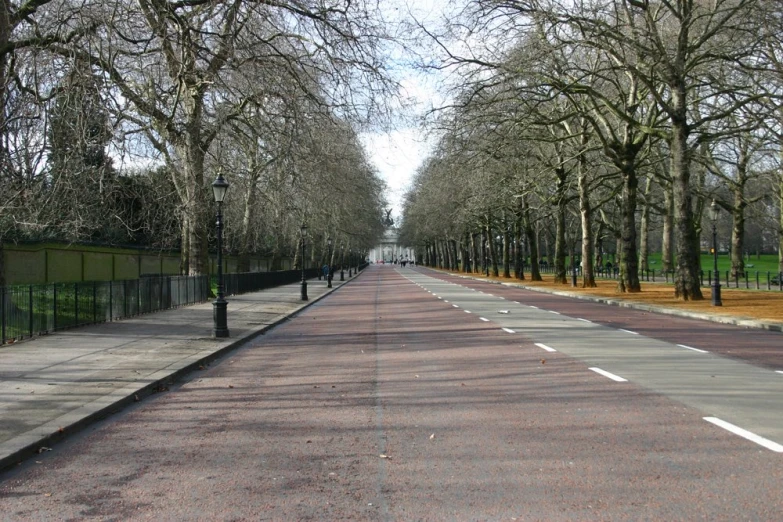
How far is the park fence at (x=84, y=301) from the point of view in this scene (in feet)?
49.1

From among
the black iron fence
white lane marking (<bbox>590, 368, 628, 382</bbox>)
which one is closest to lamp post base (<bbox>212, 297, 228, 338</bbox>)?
white lane marking (<bbox>590, 368, 628, 382</bbox>)

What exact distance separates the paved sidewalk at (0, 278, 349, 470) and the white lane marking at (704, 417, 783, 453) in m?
6.65

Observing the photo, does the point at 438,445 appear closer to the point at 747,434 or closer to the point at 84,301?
the point at 747,434

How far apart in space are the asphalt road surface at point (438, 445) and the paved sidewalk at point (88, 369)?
11.5 inches

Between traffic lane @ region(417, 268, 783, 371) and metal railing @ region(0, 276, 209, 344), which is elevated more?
metal railing @ region(0, 276, 209, 344)

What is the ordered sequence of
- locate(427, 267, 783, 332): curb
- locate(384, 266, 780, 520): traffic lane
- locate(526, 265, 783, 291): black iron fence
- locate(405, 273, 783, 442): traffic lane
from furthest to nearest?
locate(526, 265, 783, 291): black iron fence, locate(427, 267, 783, 332): curb, locate(405, 273, 783, 442): traffic lane, locate(384, 266, 780, 520): traffic lane

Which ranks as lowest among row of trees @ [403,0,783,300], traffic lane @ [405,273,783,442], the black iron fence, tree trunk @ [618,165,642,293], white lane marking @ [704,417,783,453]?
traffic lane @ [405,273,783,442]

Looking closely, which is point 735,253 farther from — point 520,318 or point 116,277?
point 116,277

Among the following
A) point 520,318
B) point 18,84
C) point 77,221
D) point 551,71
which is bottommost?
point 520,318

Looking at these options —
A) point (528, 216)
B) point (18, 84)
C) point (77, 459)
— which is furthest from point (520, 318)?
point (528, 216)

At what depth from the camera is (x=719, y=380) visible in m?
9.98

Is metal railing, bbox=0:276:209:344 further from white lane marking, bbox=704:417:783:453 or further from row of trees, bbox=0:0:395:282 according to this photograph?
white lane marking, bbox=704:417:783:453

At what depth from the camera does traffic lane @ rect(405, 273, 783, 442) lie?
7.70 m

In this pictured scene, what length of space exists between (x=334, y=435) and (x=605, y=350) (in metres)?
8.10
